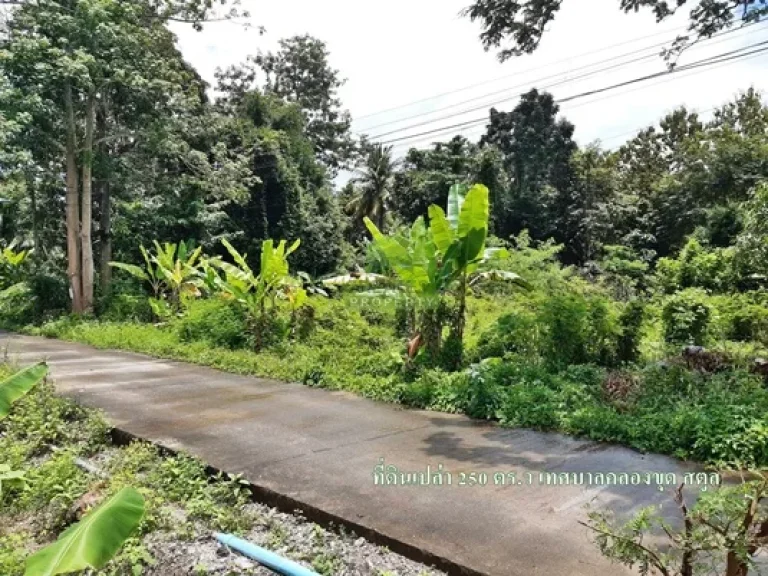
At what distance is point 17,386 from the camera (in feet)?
9.41

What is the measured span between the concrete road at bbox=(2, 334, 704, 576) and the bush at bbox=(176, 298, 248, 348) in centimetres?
286

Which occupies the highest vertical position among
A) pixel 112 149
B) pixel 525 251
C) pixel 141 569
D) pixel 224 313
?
pixel 112 149

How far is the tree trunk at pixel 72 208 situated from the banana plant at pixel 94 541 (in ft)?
45.0

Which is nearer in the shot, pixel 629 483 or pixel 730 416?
pixel 629 483

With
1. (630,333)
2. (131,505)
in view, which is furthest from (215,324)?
(131,505)

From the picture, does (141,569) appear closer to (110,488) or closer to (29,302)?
(110,488)

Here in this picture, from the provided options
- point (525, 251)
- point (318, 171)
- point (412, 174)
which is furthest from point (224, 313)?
point (412, 174)

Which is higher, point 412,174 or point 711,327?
point 412,174

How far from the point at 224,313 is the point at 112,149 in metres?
7.68

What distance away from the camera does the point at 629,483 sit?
145 inches

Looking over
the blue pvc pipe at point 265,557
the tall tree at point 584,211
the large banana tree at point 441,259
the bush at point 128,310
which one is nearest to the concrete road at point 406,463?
the blue pvc pipe at point 265,557

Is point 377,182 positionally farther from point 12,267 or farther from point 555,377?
point 555,377

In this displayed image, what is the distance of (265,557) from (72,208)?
1359 centimetres

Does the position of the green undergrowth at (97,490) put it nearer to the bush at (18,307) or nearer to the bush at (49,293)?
the bush at (49,293)
